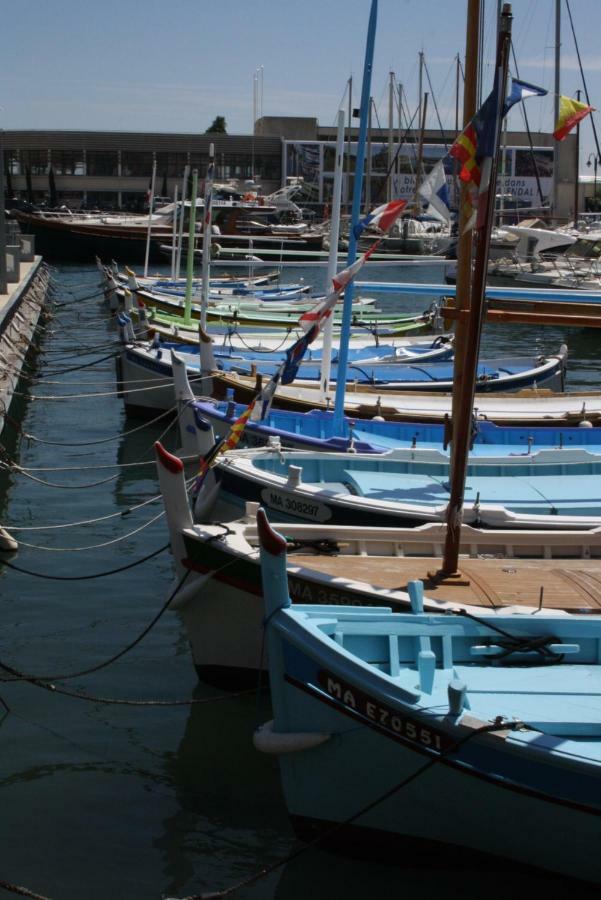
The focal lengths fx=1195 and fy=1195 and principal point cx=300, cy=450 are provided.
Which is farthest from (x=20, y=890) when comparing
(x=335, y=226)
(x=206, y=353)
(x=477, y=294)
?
(x=206, y=353)

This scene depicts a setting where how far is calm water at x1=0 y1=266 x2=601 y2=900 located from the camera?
873 centimetres

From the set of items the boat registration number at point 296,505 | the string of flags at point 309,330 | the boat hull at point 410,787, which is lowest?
the boat hull at point 410,787

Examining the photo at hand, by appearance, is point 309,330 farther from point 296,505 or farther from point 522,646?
point 522,646

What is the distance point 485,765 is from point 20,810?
3.99m

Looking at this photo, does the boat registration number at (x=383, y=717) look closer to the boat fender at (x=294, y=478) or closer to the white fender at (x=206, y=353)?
the boat fender at (x=294, y=478)

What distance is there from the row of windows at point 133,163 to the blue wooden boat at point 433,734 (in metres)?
99.8

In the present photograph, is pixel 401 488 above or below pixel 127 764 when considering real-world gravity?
above

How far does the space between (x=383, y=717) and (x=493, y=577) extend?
2751mm

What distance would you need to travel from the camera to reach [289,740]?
843cm

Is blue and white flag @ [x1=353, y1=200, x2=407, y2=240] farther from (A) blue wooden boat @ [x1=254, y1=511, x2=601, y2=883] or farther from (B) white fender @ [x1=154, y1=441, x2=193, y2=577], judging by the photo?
(A) blue wooden boat @ [x1=254, y1=511, x2=601, y2=883]

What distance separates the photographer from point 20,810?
9.62 metres

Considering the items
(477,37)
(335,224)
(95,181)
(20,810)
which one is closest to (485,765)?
(20,810)

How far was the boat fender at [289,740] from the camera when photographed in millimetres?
8344

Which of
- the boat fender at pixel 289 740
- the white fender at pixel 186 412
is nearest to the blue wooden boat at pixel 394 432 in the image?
the white fender at pixel 186 412
